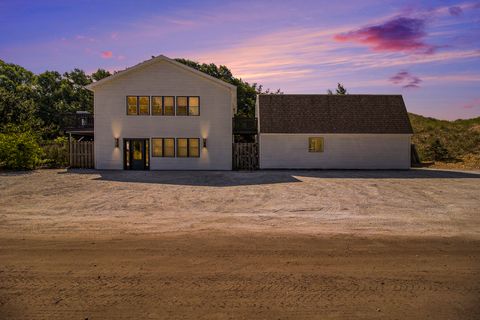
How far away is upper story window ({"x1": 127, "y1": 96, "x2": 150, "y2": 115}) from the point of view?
1076 inches

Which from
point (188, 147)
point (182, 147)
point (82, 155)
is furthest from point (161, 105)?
point (82, 155)

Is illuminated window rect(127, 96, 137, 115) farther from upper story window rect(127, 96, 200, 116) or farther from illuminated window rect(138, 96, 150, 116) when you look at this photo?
illuminated window rect(138, 96, 150, 116)

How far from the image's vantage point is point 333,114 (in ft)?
98.2

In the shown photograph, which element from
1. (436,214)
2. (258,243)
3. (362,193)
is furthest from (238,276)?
(362,193)

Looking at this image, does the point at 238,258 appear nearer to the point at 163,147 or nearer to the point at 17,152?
the point at 163,147

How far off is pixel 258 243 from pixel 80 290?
3687mm

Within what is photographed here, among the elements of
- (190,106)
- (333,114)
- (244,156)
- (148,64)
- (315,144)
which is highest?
(148,64)

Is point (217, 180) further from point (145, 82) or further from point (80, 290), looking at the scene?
point (80, 290)

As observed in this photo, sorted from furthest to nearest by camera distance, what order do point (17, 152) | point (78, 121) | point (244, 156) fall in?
1. point (78, 121)
2. point (244, 156)
3. point (17, 152)

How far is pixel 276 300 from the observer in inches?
206

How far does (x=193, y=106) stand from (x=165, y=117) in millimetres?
2164

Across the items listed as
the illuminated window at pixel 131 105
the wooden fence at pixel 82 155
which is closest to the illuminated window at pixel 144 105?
the illuminated window at pixel 131 105

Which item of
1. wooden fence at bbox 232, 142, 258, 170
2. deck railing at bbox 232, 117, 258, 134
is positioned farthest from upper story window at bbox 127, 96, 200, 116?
wooden fence at bbox 232, 142, 258, 170

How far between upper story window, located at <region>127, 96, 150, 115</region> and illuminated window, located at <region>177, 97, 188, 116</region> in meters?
2.16
